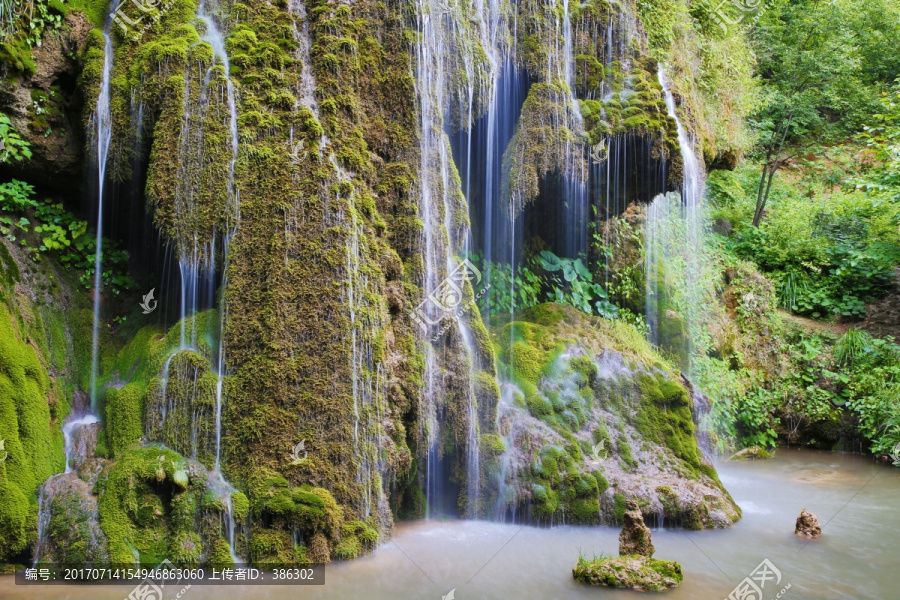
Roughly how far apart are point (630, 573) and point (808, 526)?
115 inches

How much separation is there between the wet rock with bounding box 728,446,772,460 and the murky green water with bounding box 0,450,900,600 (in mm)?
3200

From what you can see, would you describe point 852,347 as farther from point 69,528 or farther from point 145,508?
point 69,528

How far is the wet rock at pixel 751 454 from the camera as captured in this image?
12297mm

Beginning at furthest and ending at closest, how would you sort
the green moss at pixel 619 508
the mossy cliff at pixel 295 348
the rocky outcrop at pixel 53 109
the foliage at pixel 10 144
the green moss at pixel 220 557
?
the green moss at pixel 619 508 → the rocky outcrop at pixel 53 109 → the foliage at pixel 10 144 → the mossy cliff at pixel 295 348 → the green moss at pixel 220 557

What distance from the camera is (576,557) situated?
6.45 meters

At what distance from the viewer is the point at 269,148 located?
6.93 metres

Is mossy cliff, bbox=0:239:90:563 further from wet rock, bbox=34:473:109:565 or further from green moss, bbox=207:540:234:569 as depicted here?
green moss, bbox=207:540:234:569

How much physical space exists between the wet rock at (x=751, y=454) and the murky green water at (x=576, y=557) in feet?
10.5

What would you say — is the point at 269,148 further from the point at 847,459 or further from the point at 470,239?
the point at 847,459

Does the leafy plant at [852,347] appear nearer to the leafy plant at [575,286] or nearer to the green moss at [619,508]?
the leafy plant at [575,286]

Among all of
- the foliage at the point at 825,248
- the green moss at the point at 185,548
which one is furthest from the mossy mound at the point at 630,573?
the foliage at the point at 825,248

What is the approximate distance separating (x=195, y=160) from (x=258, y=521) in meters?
3.71

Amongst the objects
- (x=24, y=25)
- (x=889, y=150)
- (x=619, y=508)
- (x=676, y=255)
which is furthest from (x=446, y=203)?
(x=889, y=150)

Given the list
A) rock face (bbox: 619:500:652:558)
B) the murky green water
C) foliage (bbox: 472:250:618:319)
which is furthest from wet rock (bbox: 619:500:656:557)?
foliage (bbox: 472:250:618:319)
